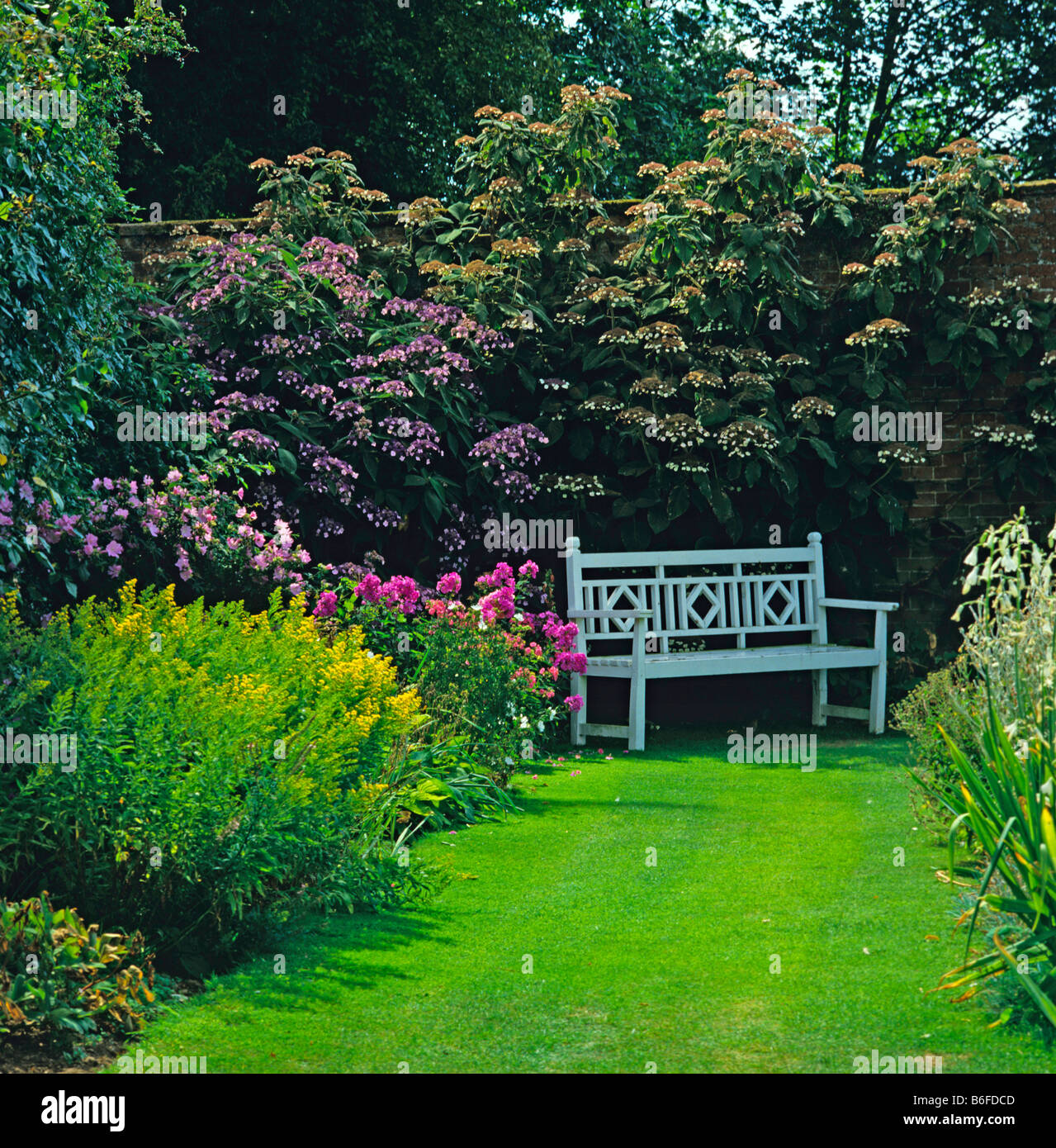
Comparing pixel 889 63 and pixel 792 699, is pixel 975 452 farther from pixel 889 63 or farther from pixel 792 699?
pixel 889 63

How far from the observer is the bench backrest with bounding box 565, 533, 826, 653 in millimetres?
7746

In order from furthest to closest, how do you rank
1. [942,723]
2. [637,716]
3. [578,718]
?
[578,718]
[637,716]
[942,723]

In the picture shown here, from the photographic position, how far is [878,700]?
7809 mm

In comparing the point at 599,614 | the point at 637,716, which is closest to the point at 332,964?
the point at 637,716

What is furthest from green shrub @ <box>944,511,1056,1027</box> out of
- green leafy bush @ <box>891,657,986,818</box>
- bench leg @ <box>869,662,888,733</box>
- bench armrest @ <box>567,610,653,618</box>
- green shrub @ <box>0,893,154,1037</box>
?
bench leg @ <box>869,662,888,733</box>

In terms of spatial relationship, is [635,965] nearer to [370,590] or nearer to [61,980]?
[61,980]

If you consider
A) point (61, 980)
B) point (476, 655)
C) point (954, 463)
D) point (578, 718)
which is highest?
point (954, 463)

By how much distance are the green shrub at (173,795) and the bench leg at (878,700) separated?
4.45m

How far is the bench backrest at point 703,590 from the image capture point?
7.75 metres

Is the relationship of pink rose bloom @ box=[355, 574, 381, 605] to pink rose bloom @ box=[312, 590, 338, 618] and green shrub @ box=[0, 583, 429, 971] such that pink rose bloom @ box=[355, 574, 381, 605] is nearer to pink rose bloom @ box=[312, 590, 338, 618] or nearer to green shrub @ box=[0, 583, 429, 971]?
pink rose bloom @ box=[312, 590, 338, 618]

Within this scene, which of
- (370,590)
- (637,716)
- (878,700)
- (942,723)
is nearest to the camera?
(942,723)

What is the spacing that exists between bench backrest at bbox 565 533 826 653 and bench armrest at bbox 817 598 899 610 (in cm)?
7

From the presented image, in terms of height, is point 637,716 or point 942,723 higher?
point 942,723

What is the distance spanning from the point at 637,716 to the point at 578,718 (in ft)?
1.19
